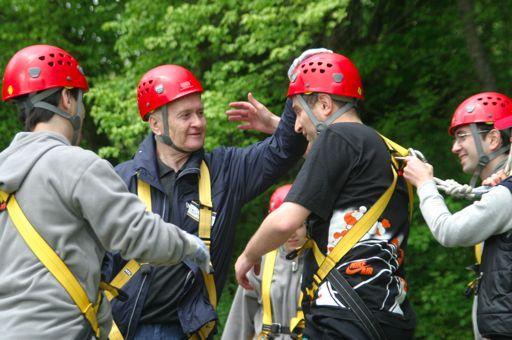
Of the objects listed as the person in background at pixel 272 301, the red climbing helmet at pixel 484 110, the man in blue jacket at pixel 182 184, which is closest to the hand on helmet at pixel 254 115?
the man in blue jacket at pixel 182 184

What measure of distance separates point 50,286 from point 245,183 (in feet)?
6.48

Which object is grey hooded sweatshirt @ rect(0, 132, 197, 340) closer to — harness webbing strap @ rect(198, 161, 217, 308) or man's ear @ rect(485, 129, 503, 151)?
harness webbing strap @ rect(198, 161, 217, 308)

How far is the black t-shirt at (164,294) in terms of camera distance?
16.7ft

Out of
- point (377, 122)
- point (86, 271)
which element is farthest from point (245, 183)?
point (377, 122)

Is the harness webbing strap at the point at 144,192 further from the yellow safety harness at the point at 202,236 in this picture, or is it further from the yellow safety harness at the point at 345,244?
the yellow safety harness at the point at 345,244

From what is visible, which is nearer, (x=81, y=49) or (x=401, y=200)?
(x=401, y=200)

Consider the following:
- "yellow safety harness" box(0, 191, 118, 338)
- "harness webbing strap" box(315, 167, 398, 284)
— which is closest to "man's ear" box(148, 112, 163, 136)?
"yellow safety harness" box(0, 191, 118, 338)

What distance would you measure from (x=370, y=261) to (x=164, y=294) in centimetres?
145

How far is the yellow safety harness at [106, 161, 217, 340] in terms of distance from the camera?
5105 mm

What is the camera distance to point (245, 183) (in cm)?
564

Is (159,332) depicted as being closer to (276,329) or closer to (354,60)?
(276,329)

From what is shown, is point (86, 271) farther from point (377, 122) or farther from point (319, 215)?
point (377, 122)

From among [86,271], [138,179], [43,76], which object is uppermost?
[43,76]

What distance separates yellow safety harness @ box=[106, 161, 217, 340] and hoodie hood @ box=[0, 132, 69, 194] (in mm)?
1114
